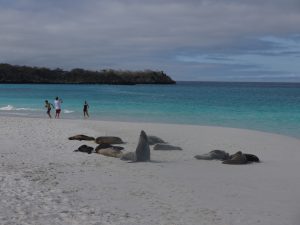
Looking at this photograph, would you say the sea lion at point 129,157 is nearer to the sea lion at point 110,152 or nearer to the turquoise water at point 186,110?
the sea lion at point 110,152

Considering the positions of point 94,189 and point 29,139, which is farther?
point 29,139

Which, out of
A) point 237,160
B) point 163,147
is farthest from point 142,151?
point 237,160

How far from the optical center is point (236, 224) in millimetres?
7352

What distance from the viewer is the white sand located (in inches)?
300

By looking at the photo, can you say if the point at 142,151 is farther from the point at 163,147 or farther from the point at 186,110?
the point at 186,110

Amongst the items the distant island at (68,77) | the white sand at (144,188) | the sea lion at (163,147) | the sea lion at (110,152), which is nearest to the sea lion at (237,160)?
the white sand at (144,188)

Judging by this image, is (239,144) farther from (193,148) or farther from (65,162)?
(65,162)

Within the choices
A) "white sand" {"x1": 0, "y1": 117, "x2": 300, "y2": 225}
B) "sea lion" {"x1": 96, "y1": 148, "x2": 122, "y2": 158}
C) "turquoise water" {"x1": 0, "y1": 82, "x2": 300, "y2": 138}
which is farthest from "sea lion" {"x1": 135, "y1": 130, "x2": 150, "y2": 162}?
"turquoise water" {"x1": 0, "y1": 82, "x2": 300, "y2": 138}

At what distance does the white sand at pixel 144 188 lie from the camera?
761 cm

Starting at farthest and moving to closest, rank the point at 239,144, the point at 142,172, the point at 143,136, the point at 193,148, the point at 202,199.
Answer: the point at 239,144, the point at 193,148, the point at 143,136, the point at 142,172, the point at 202,199

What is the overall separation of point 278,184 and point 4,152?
7737mm

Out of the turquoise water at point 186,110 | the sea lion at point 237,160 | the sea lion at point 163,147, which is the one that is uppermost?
the sea lion at point 237,160

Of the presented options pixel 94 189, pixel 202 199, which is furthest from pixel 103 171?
pixel 202 199

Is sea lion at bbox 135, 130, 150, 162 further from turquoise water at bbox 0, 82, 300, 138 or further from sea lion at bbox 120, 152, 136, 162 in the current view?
turquoise water at bbox 0, 82, 300, 138
